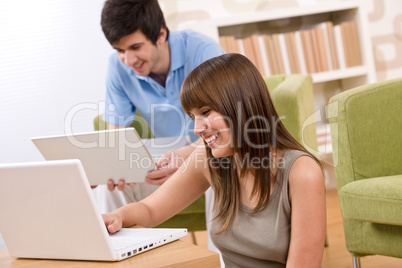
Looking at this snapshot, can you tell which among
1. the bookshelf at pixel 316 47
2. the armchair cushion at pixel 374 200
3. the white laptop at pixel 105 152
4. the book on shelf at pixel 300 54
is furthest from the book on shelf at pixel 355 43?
the white laptop at pixel 105 152

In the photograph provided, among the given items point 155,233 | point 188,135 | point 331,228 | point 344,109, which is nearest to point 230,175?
point 155,233

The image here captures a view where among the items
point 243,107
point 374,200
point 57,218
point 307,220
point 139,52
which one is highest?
point 139,52

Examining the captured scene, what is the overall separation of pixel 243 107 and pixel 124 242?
0.38 meters

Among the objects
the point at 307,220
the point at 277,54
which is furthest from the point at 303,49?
the point at 307,220

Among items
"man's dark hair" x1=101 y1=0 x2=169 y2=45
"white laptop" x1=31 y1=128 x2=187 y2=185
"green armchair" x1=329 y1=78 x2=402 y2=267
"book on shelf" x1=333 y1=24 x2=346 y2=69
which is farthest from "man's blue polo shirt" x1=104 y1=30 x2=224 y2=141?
"book on shelf" x1=333 y1=24 x2=346 y2=69

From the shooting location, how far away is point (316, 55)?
342 cm

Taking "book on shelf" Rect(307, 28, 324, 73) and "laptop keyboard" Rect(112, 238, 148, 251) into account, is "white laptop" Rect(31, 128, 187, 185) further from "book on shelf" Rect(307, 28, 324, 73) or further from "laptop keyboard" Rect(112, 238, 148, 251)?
"book on shelf" Rect(307, 28, 324, 73)

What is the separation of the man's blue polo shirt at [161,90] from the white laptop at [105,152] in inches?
16.3

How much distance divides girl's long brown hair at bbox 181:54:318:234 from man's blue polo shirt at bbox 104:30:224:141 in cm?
100

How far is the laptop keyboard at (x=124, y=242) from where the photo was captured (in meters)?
1.07

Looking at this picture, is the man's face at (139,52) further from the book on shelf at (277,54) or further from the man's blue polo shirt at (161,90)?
the book on shelf at (277,54)

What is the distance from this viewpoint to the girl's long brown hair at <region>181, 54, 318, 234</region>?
3.95 feet

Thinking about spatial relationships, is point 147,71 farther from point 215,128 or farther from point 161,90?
point 215,128

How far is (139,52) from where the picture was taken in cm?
220
